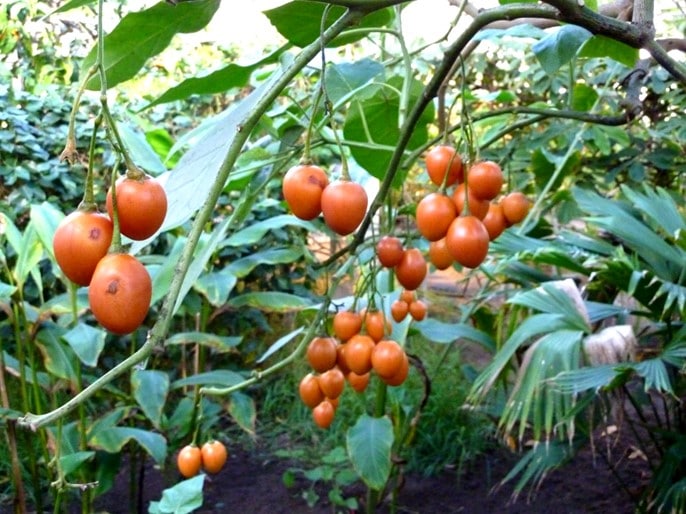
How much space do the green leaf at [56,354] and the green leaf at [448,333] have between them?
814mm

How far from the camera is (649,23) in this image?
0.52 metres

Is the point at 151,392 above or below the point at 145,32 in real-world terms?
below

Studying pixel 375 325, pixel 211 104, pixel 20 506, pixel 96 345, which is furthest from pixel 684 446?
pixel 211 104

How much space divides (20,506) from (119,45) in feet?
4.14

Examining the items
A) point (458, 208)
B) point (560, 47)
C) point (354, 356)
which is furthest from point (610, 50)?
point (354, 356)

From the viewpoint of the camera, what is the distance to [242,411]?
1.98 m

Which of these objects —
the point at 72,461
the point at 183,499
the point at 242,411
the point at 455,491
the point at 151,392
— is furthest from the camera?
the point at 455,491

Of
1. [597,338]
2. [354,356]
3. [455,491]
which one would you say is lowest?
[455,491]

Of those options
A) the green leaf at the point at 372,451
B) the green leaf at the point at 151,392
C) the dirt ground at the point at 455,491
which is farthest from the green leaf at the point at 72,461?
the dirt ground at the point at 455,491

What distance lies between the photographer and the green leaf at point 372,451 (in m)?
1.45

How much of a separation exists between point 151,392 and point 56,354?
0.83 feet

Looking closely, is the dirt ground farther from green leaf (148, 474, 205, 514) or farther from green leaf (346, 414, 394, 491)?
green leaf (148, 474, 205, 514)

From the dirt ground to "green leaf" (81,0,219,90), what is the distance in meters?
1.73

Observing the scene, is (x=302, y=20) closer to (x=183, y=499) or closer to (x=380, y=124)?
(x=380, y=124)
